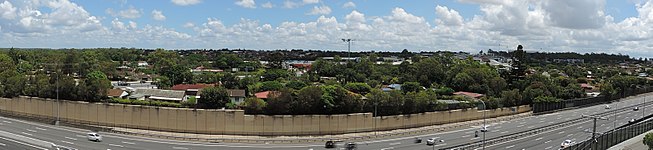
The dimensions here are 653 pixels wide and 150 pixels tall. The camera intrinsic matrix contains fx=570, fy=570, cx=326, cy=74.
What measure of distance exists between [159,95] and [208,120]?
19.6 metres

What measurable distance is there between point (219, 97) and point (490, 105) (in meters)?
37.0

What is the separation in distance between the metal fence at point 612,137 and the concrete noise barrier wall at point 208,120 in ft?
69.6

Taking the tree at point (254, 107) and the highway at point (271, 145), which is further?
the tree at point (254, 107)

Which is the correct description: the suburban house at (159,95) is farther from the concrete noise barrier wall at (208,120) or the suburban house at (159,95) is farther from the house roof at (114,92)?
the concrete noise barrier wall at (208,120)

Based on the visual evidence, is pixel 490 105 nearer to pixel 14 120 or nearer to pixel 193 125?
pixel 193 125

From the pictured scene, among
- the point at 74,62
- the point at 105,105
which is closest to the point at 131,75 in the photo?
the point at 74,62

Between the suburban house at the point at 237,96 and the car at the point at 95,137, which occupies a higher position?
the suburban house at the point at 237,96

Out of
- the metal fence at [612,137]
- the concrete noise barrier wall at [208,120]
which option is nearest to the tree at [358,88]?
the concrete noise barrier wall at [208,120]

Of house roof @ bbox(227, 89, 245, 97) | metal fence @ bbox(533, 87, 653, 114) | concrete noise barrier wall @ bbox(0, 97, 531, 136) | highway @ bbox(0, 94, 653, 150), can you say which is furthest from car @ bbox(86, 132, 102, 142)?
metal fence @ bbox(533, 87, 653, 114)

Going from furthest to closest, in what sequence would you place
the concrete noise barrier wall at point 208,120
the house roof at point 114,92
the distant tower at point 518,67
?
1. the distant tower at point 518,67
2. the house roof at point 114,92
3. the concrete noise barrier wall at point 208,120

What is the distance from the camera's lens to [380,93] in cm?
6138

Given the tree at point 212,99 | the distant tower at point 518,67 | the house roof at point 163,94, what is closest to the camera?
the tree at point 212,99

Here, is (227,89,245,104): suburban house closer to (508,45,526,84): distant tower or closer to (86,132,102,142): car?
(86,132,102,142): car

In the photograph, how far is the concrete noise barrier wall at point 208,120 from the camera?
174ft
